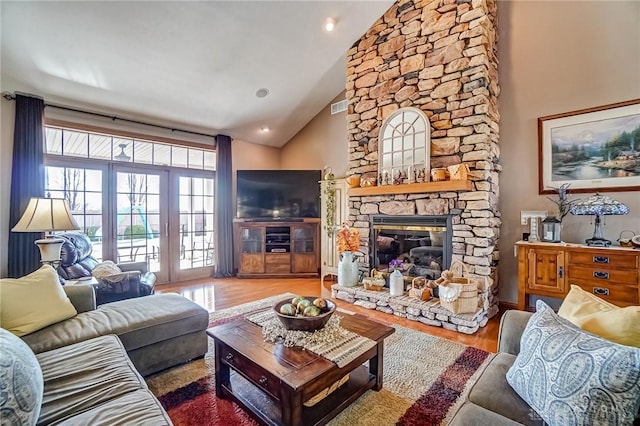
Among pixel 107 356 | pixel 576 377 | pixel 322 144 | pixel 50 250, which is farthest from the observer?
→ pixel 322 144

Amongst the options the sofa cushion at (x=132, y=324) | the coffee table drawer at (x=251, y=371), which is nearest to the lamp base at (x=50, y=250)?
the sofa cushion at (x=132, y=324)

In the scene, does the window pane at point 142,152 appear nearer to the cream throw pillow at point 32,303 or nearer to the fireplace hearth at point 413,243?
the cream throw pillow at point 32,303

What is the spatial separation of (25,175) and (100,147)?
1.03m

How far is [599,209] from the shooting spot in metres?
2.81

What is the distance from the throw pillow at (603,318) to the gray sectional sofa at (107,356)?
1.76 meters

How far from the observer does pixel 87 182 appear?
445cm

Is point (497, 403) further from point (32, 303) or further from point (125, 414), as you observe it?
point (32, 303)

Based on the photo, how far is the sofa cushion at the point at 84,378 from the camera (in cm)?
129

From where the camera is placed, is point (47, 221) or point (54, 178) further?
point (54, 178)

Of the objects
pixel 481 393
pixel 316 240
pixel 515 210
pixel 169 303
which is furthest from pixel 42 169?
pixel 515 210

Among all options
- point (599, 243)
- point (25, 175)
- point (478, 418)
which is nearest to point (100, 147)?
point (25, 175)

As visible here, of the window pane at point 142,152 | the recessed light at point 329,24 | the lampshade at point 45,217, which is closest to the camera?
the lampshade at point 45,217

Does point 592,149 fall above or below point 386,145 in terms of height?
below

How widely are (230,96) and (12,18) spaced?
96.6 inches
